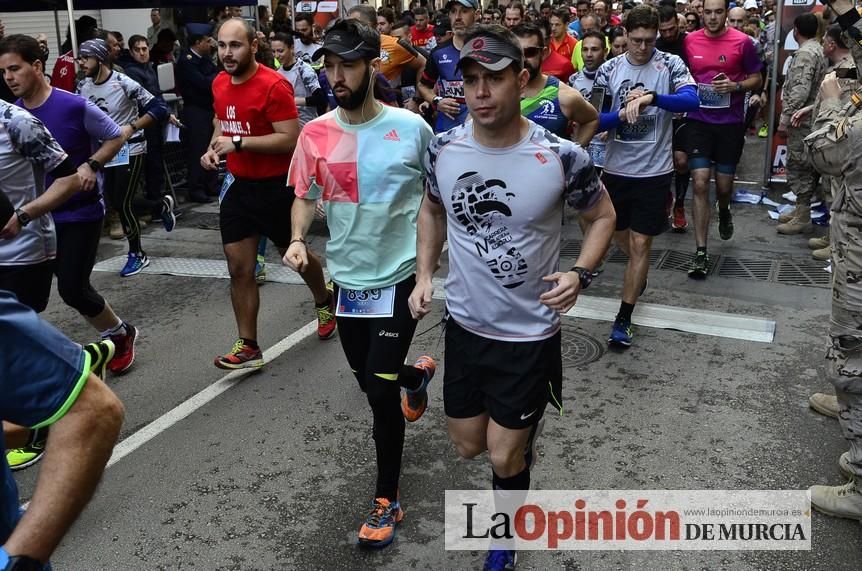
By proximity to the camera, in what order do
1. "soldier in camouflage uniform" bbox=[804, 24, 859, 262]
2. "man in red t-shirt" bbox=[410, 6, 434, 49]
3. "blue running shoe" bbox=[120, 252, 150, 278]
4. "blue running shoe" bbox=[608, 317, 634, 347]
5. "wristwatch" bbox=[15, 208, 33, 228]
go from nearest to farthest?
"wristwatch" bbox=[15, 208, 33, 228] → "soldier in camouflage uniform" bbox=[804, 24, 859, 262] → "blue running shoe" bbox=[608, 317, 634, 347] → "blue running shoe" bbox=[120, 252, 150, 278] → "man in red t-shirt" bbox=[410, 6, 434, 49]

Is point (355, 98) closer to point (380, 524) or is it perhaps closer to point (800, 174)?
point (380, 524)

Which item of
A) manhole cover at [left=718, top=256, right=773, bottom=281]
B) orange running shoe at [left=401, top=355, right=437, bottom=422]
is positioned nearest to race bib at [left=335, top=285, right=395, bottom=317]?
orange running shoe at [left=401, top=355, right=437, bottom=422]

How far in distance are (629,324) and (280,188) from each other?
2.53 metres

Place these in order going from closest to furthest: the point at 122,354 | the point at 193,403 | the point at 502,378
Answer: the point at 502,378
the point at 193,403
the point at 122,354

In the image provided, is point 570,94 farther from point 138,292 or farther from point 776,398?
point 138,292

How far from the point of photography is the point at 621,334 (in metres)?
6.15

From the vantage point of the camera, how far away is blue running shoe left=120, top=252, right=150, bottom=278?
8.33m

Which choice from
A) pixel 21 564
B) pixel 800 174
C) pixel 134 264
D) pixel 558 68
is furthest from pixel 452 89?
pixel 21 564

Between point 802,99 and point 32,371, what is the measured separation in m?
8.68

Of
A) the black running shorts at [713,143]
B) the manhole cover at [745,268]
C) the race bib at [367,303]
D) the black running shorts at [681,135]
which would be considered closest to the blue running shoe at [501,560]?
the race bib at [367,303]

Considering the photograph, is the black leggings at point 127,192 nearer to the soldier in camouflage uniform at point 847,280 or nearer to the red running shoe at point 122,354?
the red running shoe at point 122,354

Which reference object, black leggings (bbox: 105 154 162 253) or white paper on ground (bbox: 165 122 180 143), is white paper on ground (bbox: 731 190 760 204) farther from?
black leggings (bbox: 105 154 162 253)

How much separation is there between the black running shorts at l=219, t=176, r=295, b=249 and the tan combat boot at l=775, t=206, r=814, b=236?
5481mm

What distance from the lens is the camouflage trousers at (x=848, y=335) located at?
402 centimetres
